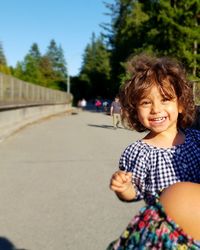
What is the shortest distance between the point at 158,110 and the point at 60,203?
16.3 ft

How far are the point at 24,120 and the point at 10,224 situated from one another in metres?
20.9

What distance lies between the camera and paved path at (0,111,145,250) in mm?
5918

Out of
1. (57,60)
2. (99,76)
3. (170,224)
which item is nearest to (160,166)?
(170,224)

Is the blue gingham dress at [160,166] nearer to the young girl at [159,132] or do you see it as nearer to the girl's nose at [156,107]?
the young girl at [159,132]

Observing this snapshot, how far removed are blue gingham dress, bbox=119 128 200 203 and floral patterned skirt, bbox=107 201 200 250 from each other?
2.10ft

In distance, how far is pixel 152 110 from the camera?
9.82 feet

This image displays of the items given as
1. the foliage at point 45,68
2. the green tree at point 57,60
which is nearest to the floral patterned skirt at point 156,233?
the foliage at point 45,68

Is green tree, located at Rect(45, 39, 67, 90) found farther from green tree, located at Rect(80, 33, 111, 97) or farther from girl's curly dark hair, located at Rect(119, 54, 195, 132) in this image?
girl's curly dark hair, located at Rect(119, 54, 195, 132)

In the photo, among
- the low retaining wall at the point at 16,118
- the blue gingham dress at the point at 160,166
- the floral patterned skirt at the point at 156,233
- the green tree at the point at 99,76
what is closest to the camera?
the floral patterned skirt at the point at 156,233

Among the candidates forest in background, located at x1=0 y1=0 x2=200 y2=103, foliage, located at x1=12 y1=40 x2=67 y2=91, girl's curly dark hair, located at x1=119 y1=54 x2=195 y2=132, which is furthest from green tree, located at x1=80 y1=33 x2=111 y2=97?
girl's curly dark hair, located at x1=119 y1=54 x2=195 y2=132

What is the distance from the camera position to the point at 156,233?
6.98ft

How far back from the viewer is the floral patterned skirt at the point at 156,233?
211 cm

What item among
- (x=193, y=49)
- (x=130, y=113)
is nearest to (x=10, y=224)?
(x=130, y=113)

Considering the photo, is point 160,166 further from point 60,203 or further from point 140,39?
point 140,39
